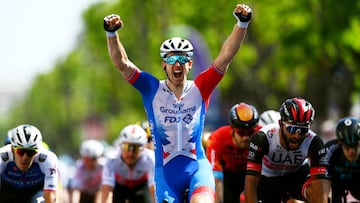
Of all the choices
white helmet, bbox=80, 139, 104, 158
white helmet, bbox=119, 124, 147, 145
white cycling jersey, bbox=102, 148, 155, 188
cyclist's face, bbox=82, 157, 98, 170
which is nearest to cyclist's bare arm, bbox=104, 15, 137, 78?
white helmet, bbox=119, 124, 147, 145

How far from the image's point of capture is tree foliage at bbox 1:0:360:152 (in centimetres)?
2645

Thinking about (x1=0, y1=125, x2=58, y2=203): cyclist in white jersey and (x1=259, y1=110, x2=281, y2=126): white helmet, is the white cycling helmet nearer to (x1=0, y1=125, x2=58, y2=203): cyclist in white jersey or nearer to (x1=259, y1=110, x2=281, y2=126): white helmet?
(x1=0, y1=125, x2=58, y2=203): cyclist in white jersey

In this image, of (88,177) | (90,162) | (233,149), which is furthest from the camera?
(90,162)

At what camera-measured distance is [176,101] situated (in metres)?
8.90

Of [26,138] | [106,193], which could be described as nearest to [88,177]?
[106,193]

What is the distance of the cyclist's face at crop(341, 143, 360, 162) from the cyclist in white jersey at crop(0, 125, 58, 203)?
11.4 ft

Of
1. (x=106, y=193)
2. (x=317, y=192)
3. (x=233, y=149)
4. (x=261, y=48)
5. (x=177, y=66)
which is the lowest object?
(x=317, y=192)

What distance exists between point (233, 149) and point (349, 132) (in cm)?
191

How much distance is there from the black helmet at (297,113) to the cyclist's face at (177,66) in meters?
1.08

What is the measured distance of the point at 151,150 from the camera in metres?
13.4

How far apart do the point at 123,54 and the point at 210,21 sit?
3220 centimetres

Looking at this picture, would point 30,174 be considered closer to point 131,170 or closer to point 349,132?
point 131,170

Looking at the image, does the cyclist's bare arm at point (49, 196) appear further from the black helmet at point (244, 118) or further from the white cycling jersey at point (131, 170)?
the black helmet at point (244, 118)

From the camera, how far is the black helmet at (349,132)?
10.3 m
